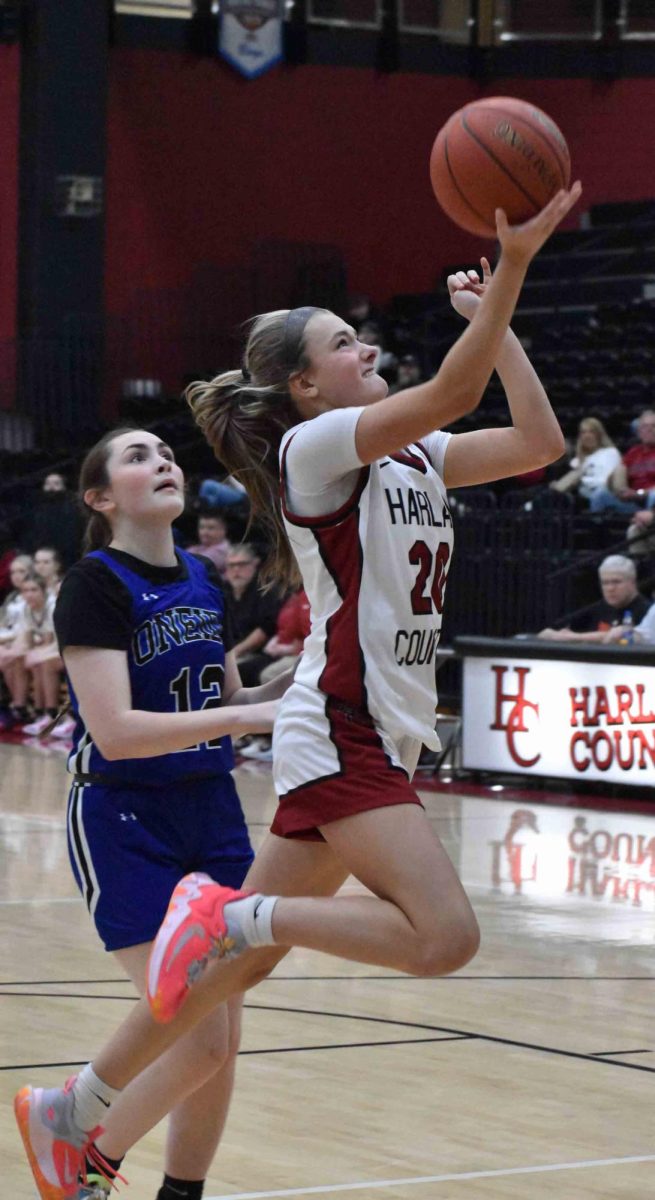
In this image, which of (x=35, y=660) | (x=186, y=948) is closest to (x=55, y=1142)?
(x=186, y=948)

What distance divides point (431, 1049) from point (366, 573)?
6.82 feet

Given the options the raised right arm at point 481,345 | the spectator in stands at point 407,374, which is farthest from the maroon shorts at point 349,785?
the spectator in stands at point 407,374

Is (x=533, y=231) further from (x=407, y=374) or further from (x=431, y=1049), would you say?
(x=407, y=374)

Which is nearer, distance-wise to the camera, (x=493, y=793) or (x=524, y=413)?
(x=524, y=413)

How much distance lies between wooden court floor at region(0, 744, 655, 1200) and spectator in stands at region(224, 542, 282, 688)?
4675 mm

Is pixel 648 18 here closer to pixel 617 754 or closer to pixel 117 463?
pixel 617 754

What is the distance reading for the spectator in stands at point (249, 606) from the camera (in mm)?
12922

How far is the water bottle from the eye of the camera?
1071 centimetres

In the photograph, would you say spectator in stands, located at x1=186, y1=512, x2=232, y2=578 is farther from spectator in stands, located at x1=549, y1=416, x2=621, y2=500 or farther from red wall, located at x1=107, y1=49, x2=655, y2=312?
red wall, located at x1=107, y1=49, x2=655, y2=312

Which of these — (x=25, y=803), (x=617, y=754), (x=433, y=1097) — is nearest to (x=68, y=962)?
(x=433, y=1097)

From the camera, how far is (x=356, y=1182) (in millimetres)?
3807

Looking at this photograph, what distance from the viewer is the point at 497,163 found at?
3.25 m

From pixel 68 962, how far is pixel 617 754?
4899 mm

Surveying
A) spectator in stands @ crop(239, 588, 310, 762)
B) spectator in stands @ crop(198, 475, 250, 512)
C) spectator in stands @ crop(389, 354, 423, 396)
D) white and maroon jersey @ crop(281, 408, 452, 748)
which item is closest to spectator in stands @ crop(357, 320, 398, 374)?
spectator in stands @ crop(389, 354, 423, 396)
